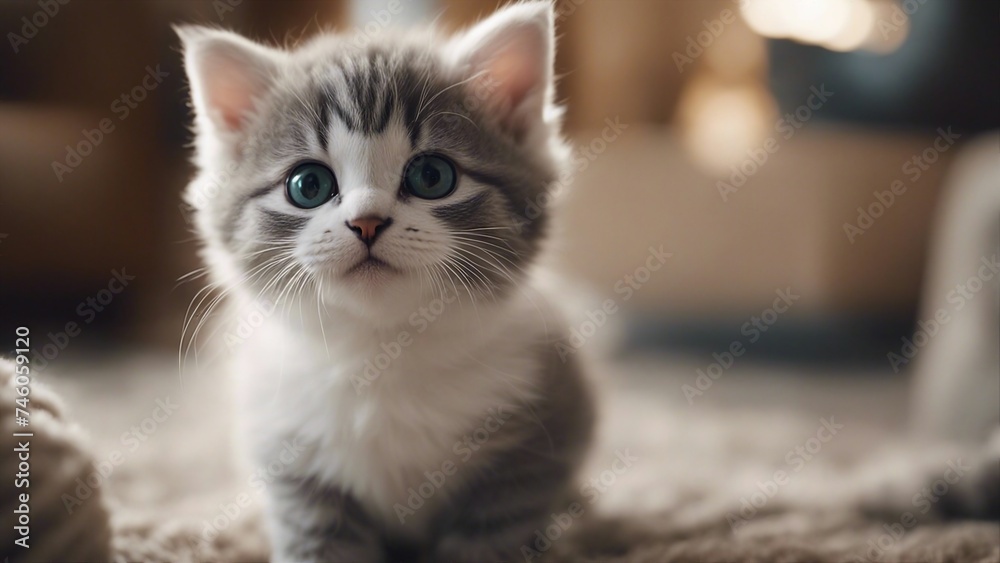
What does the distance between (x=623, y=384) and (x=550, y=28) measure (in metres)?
1.34

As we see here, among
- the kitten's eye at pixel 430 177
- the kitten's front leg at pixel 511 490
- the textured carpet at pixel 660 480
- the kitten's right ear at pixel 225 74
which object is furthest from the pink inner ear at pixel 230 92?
the kitten's front leg at pixel 511 490

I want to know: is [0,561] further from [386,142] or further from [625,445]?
[625,445]

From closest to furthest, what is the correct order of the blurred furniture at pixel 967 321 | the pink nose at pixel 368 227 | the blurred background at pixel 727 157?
the pink nose at pixel 368 227 < the blurred furniture at pixel 967 321 < the blurred background at pixel 727 157

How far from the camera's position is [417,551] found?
1117 millimetres

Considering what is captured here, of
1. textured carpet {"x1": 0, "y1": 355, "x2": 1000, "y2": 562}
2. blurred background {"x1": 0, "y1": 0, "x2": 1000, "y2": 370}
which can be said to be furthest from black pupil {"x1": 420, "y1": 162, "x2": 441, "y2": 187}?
blurred background {"x1": 0, "y1": 0, "x2": 1000, "y2": 370}

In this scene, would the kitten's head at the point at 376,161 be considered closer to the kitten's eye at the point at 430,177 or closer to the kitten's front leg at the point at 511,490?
the kitten's eye at the point at 430,177

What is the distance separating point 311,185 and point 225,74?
9.1 inches

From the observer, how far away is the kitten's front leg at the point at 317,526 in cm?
103

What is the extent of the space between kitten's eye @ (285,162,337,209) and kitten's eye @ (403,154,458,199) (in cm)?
10

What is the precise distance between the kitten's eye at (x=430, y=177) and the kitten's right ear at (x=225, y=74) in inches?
10.4

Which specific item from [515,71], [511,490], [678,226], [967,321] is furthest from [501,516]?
[678,226]

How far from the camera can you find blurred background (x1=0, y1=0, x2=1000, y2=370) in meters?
1.89

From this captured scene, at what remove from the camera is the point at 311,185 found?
986mm

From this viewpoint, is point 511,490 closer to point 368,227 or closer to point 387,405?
point 387,405
